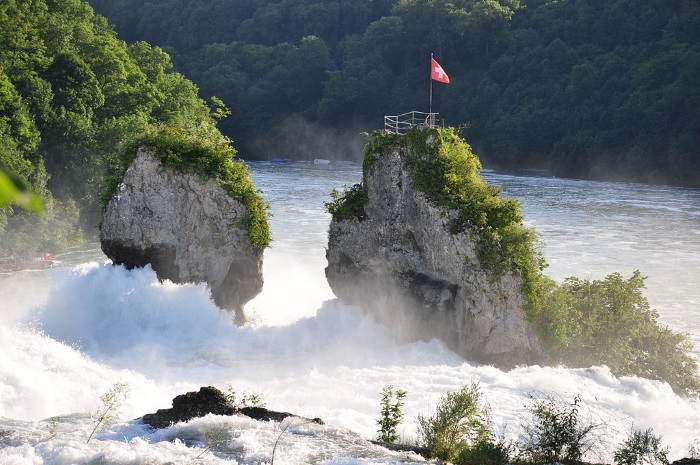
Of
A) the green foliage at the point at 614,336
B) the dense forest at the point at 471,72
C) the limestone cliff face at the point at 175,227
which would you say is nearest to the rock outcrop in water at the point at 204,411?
the limestone cliff face at the point at 175,227

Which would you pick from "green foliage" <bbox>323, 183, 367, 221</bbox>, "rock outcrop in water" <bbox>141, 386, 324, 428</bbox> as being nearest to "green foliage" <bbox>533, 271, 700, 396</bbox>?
"green foliage" <bbox>323, 183, 367, 221</bbox>

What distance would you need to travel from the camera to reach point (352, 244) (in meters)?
26.9

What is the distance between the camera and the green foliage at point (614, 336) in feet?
80.1

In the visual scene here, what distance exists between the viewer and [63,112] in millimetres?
50031

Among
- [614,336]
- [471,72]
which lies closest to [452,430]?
[614,336]

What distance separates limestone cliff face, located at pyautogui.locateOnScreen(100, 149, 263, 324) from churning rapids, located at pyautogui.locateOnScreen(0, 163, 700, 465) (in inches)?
27.0

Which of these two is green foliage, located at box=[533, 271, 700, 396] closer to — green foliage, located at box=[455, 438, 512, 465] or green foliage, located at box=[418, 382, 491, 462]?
green foliage, located at box=[418, 382, 491, 462]

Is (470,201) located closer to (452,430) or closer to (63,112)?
(452,430)

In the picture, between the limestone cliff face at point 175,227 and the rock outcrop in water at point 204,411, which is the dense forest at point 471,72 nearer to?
the limestone cliff face at point 175,227

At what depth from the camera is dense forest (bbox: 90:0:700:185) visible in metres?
84.8

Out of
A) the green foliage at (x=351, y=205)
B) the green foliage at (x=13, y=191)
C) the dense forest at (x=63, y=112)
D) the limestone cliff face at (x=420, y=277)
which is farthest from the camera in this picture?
the dense forest at (x=63, y=112)

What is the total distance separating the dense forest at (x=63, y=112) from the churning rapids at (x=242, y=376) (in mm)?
12144

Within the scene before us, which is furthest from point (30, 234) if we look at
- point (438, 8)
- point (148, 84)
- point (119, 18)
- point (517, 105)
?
point (119, 18)

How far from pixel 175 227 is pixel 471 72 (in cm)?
8559
